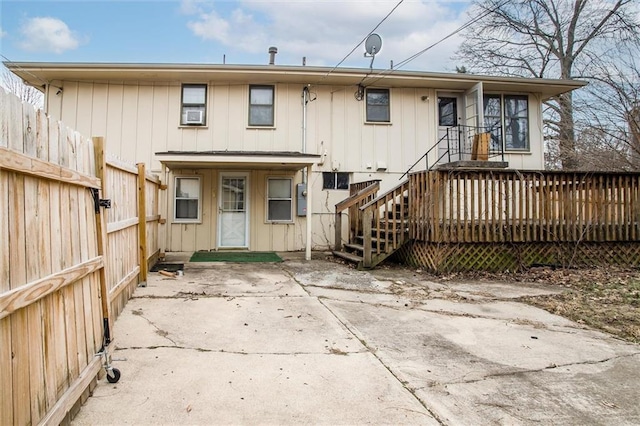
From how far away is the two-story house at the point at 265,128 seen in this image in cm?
1032

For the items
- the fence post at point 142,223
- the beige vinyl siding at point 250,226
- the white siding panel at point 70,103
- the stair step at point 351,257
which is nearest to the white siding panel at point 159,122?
the beige vinyl siding at point 250,226

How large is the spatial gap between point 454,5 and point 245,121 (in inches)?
250

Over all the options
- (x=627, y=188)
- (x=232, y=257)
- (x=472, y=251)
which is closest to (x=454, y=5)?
(x=627, y=188)

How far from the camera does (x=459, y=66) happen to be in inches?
A: 765

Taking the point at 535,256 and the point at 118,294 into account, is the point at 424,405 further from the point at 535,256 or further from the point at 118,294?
the point at 535,256

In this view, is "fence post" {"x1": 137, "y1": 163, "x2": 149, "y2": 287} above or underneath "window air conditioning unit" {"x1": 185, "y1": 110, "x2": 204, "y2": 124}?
underneath

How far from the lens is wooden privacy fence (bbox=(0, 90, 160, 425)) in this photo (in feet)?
5.24

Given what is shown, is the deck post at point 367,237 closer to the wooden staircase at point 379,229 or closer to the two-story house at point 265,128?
the wooden staircase at point 379,229

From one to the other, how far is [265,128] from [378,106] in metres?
3.41

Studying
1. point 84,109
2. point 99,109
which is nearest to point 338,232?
point 99,109

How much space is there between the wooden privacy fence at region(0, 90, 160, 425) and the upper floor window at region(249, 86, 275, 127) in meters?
7.99

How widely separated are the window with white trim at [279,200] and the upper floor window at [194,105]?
102 inches

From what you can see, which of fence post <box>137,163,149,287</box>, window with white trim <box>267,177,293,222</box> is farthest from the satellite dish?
fence post <box>137,163,149,287</box>

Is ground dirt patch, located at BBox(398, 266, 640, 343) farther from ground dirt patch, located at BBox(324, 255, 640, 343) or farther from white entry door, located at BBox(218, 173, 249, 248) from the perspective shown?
white entry door, located at BBox(218, 173, 249, 248)
